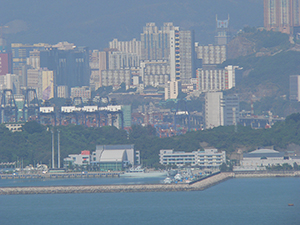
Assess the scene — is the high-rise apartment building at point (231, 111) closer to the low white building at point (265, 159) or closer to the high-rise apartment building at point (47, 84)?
the low white building at point (265, 159)

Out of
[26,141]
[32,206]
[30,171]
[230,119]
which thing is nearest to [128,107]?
[230,119]

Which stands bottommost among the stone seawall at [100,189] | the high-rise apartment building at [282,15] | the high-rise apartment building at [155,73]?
the stone seawall at [100,189]

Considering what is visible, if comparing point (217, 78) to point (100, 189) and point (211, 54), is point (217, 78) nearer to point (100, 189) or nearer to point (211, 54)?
point (211, 54)

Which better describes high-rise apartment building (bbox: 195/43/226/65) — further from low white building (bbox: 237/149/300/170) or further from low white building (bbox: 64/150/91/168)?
low white building (bbox: 237/149/300/170)

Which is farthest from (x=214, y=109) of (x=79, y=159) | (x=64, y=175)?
(x=64, y=175)

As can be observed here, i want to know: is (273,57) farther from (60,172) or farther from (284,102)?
(60,172)

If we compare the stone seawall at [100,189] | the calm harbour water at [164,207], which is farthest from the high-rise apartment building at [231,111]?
the stone seawall at [100,189]
